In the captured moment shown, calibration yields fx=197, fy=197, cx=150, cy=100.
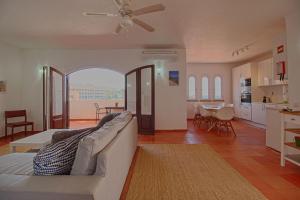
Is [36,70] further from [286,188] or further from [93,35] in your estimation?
[286,188]

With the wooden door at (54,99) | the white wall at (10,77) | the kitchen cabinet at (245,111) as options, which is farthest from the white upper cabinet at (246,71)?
the white wall at (10,77)

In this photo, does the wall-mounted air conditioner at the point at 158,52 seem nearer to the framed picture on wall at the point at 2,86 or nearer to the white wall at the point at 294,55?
the white wall at the point at 294,55

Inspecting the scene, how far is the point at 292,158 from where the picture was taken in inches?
121

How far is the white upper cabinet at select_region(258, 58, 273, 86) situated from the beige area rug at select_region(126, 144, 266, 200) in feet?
13.8

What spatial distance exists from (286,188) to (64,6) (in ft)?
14.0

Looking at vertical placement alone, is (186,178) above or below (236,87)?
below

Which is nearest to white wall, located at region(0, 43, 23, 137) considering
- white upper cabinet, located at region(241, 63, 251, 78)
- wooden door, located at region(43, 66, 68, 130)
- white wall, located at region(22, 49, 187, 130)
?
white wall, located at region(22, 49, 187, 130)

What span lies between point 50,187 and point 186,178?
6.36 feet

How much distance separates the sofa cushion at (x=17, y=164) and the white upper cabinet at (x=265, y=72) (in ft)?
22.8

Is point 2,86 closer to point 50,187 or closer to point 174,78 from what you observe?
point 174,78

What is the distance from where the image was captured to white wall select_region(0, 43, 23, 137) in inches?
221

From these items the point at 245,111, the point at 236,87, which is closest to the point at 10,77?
the point at 245,111

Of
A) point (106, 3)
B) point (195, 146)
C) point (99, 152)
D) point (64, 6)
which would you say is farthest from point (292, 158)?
point (64, 6)

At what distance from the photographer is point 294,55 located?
3648 millimetres
